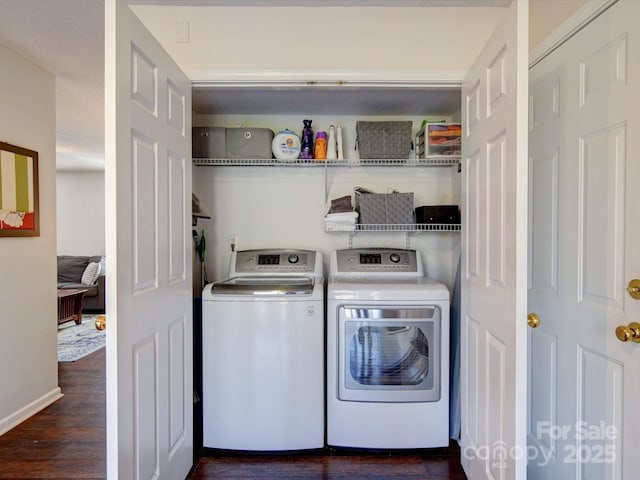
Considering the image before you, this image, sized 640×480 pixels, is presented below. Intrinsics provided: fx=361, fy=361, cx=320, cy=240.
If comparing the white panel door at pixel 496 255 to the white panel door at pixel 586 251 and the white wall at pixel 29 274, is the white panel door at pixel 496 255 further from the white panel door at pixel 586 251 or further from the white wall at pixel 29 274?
the white wall at pixel 29 274

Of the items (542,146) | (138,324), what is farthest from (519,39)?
(138,324)

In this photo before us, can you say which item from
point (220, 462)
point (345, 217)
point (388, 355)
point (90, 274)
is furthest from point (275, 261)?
point (90, 274)

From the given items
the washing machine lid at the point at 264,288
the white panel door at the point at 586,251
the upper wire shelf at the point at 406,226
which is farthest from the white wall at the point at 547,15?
the washing machine lid at the point at 264,288

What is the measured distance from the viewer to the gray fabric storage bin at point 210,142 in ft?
7.10

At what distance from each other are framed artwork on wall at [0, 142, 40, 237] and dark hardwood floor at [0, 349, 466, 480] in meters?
1.26

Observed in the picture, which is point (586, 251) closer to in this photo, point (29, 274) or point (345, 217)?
point (345, 217)

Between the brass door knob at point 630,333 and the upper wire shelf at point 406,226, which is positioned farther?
the upper wire shelf at point 406,226

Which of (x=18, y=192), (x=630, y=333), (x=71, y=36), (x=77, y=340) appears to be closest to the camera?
(x=630, y=333)

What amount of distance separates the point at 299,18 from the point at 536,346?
1954 mm

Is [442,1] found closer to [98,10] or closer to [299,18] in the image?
[299,18]

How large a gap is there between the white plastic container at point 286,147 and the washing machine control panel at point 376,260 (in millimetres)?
676

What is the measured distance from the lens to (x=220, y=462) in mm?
1907

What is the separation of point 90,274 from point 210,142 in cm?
432

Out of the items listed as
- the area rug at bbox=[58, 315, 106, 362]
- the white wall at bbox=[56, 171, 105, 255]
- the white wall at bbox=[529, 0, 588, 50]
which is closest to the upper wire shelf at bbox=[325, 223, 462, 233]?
the white wall at bbox=[529, 0, 588, 50]
